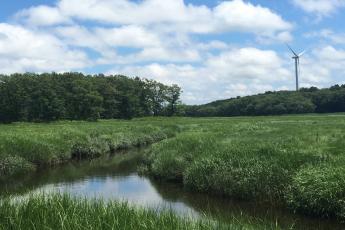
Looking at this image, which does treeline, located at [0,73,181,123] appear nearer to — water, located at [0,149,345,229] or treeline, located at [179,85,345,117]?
treeline, located at [179,85,345,117]

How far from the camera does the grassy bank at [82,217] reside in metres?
10.1

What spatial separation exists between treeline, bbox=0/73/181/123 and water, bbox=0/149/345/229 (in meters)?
64.6

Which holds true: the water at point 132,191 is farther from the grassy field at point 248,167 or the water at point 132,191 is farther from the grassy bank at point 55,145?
the grassy bank at point 55,145

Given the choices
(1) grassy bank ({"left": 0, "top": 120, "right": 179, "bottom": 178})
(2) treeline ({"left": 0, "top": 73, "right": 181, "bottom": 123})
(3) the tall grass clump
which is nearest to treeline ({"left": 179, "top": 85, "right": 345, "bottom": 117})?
(2) treeline ({"left": 0, "top": 73, "right": 181, "bottom": 123})

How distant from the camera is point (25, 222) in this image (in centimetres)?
1052

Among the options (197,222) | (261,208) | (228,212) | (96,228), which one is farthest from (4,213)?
(261,208)

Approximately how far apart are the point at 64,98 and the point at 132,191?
82.1 meters

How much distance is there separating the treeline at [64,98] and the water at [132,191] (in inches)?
2543

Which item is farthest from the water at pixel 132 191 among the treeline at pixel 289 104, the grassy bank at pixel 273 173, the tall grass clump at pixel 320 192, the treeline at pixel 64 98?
the treeline at pixel 289 104

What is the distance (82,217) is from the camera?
35.7 ft

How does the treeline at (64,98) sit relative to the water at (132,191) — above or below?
above

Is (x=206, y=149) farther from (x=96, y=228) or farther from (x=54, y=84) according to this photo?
(x=54, y=84)

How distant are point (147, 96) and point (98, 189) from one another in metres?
107

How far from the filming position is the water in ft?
52.7
